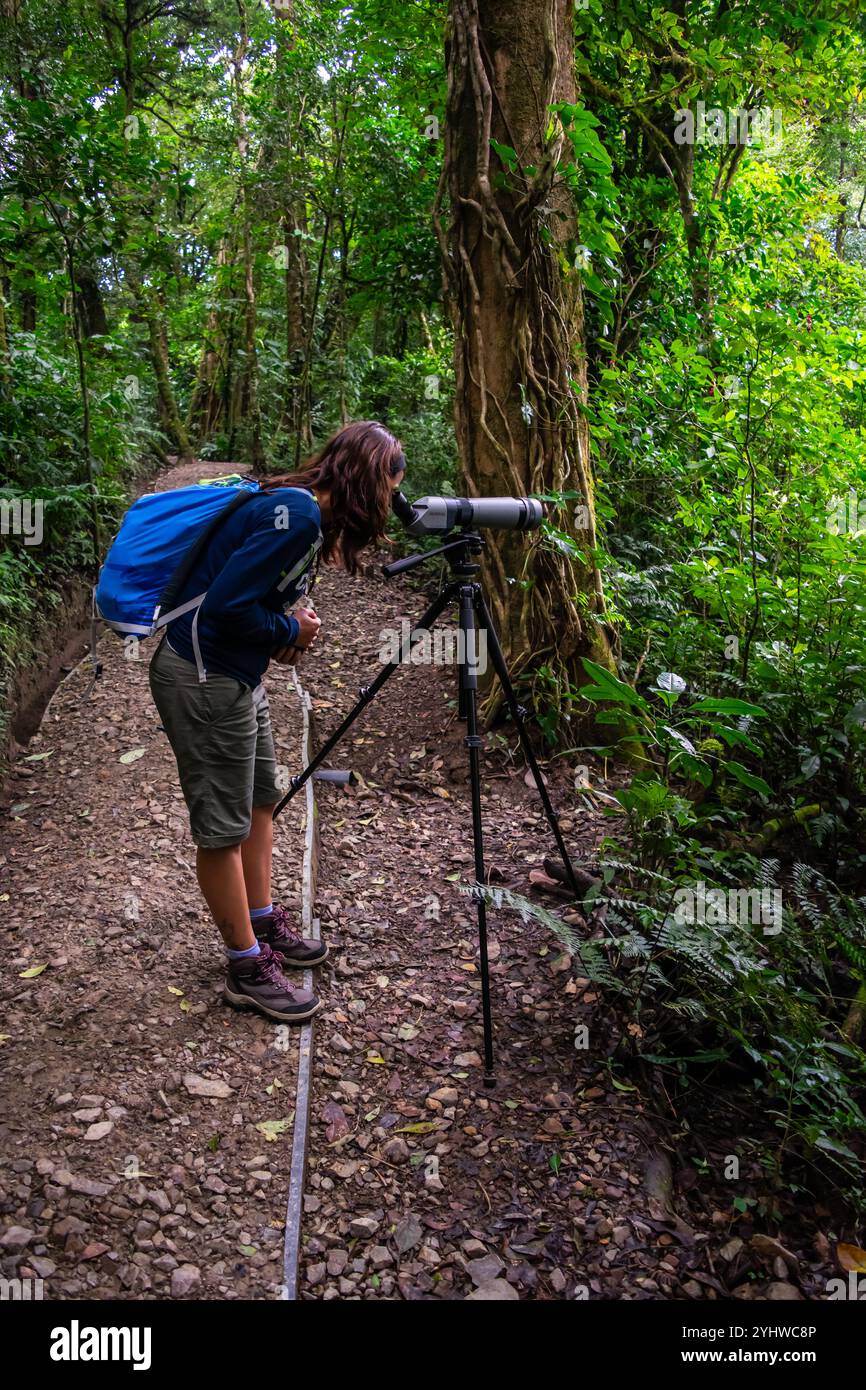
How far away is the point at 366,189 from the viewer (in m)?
6.99

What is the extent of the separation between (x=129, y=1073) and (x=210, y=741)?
1046mm

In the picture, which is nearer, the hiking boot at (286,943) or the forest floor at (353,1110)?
the forest floor at (353,1110)

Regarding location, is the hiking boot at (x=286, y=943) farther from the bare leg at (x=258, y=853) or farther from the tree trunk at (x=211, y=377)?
the tree trunk at (x=211, y=377)

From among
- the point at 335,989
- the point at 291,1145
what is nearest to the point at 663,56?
the point at 335,989

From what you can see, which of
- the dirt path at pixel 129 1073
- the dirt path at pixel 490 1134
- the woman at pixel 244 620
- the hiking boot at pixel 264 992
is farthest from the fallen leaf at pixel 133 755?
the woman at pixel 244 620

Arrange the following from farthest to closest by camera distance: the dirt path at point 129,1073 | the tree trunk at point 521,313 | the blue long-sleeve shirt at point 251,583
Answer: the tree trunk at point 521,313
the blue long-sleeve shirt at point 251,583
the dirt path at point 129,1073

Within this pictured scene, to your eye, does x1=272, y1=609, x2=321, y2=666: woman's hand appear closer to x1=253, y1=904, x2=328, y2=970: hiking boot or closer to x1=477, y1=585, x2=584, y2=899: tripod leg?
x1=477, y1=585, x2=584, y2=899: tripod leg

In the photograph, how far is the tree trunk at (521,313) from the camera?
397 centimetres

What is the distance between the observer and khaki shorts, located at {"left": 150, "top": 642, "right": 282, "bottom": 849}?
2.30 m

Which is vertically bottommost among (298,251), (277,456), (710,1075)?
(710,1075)

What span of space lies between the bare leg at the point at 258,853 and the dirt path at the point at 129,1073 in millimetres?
371

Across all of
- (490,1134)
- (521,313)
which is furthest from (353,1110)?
(521,313)
